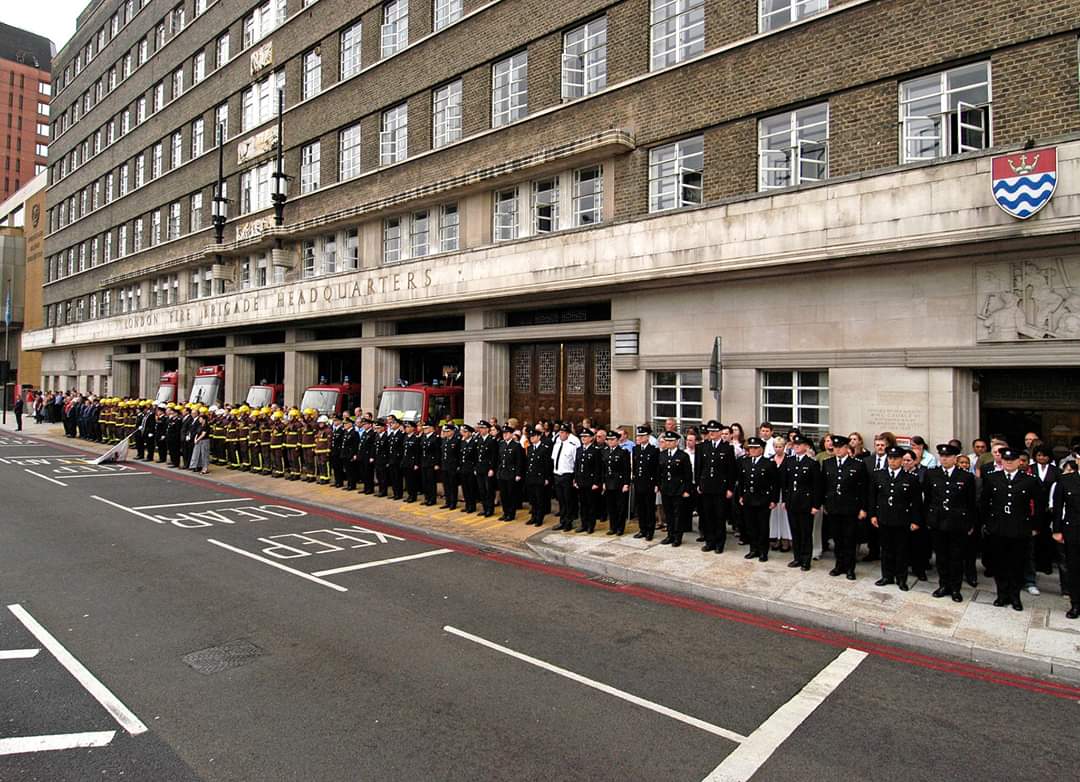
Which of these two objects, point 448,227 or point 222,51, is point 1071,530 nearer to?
point 448,227

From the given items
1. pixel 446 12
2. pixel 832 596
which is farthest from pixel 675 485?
pixel 446 12

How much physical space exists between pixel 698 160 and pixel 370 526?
396 inches

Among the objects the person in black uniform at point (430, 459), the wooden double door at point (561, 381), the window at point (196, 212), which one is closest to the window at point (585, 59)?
the wooden double door at point (561, 381)

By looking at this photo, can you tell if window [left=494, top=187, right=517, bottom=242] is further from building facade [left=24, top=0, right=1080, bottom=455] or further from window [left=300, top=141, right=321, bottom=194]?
window [left=300, top=141, right=321, bottom=194]

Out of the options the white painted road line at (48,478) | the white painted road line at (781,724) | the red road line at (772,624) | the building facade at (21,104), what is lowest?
the red road line at (772,624)

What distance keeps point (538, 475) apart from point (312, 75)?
21.2 metres

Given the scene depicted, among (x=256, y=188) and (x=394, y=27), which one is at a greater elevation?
(x=394, y=27)

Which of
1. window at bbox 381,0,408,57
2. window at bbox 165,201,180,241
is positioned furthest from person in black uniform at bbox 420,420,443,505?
window at bbox 165,201,180,241

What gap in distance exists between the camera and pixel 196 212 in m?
32.8

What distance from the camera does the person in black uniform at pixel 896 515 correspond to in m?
8.02

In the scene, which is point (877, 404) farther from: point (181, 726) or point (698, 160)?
point (181, 726)

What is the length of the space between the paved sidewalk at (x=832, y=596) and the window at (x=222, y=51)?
1150 inches

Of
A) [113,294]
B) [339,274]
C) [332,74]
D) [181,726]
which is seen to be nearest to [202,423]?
[339,274]

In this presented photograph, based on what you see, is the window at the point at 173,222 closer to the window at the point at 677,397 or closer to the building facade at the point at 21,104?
the window at the point at 677,397
